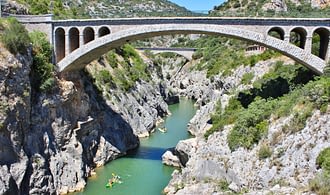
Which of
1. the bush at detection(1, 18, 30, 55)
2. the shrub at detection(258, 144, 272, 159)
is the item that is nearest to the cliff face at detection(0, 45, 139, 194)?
the bush at detection(1, 18, 30, 55)

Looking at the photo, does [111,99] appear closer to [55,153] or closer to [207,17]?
[55,153]

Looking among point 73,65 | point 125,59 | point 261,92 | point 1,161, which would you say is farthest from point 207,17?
point 125,59

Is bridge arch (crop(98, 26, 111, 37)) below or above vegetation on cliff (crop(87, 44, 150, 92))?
above

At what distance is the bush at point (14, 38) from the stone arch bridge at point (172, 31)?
3.35 meters

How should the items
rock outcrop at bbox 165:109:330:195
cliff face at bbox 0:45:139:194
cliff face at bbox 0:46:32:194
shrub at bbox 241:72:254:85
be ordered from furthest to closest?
shrub at bbox 241:72:254:85
cliff face at bbox 0:45:139:194
cliff face at bbox 0:46:32:194
rock outcrop at bbox 165:109:330:195

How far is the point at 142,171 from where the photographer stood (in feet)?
88.9

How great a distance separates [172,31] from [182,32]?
77 cm

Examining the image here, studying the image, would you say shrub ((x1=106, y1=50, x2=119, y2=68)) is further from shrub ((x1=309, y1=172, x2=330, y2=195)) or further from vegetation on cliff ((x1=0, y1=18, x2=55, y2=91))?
shrub ((x1=309, y1=172, x2=330, y2=195))

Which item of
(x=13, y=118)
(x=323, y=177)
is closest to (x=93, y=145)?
(x=13, y=118)

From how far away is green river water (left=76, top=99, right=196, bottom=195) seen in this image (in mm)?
24188

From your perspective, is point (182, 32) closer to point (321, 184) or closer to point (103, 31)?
point (103, 31)

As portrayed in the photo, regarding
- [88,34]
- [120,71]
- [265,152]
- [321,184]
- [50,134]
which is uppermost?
[88,34]

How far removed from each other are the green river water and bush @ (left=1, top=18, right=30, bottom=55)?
354 inches

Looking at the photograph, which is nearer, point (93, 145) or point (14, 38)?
point (14, 38)
